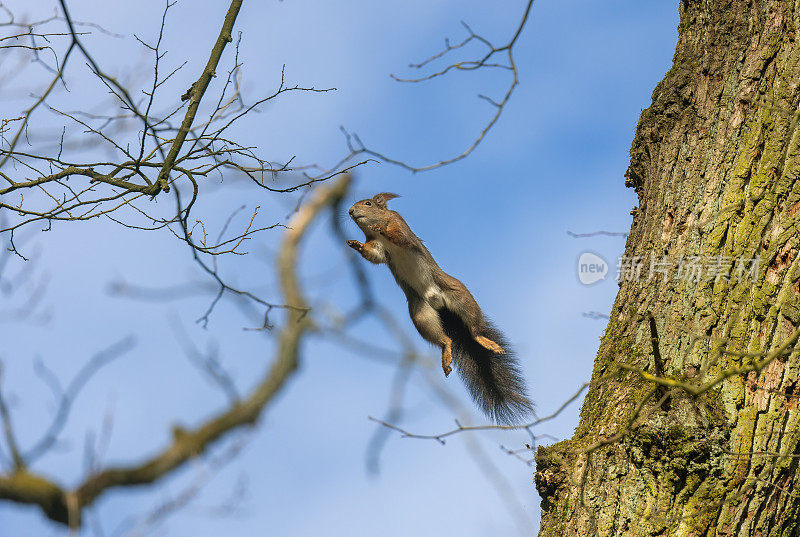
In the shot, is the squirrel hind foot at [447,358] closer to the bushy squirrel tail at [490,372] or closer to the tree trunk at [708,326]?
the bushy squirrel tail at [490,372]

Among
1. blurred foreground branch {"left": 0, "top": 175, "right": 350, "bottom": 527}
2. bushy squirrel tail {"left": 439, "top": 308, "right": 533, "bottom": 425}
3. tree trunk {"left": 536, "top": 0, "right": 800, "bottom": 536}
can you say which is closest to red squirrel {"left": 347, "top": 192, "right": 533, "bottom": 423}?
bushy squirrel tail {"left": 439, "top": 308, "right": 533, "bottom": 425}

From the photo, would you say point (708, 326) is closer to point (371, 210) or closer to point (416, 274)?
point (416, 274)

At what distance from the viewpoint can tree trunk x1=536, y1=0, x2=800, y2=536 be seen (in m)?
2.43

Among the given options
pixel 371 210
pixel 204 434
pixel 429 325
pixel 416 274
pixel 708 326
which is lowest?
pixel 204 434

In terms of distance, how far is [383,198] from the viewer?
4.92 meters

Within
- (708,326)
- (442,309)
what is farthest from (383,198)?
(708,326)

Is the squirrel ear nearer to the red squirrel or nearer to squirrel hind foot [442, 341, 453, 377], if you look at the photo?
the red squirrel

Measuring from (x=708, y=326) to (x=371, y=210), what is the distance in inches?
102

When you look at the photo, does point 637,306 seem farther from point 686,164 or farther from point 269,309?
point 269,309

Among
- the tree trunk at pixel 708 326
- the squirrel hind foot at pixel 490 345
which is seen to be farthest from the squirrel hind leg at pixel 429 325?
the tree trunk at pixel 708 326

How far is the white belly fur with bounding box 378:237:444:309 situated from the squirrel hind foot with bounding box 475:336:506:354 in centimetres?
40

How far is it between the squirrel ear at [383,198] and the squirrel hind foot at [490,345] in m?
1.11

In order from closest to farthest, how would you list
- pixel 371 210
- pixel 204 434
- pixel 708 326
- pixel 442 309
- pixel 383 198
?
pixel 708 326, pixel 204 434, pixel 442 309, pixel 371 210, pixel 383 198

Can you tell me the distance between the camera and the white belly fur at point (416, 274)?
183 inches
